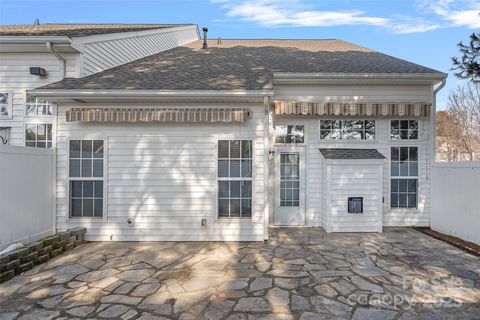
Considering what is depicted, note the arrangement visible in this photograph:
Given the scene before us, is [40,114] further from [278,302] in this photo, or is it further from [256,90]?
[278,302]

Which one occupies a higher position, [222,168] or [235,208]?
[222,168]

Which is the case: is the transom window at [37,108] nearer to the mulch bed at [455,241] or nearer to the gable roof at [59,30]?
the gable roof at [59,30]

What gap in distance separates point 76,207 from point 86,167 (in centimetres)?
96

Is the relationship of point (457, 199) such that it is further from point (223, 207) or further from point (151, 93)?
point (151, 93)

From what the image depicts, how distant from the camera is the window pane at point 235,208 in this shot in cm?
650

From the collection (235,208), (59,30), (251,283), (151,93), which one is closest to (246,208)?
(235,208)

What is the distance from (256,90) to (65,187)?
4841 millimetres

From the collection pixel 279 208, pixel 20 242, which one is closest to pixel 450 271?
pixel 279 208

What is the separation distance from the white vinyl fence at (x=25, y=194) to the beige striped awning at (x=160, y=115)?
3.68ft

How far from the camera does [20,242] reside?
17.4ft

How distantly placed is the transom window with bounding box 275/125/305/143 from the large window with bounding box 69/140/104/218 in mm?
4491

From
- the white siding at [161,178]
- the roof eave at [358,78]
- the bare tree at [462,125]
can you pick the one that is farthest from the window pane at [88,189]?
the bare tree at [462,125]

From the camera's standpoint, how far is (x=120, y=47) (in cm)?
858

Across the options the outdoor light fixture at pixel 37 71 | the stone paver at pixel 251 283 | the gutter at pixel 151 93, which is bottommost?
the stone paver at pixel 251 283
